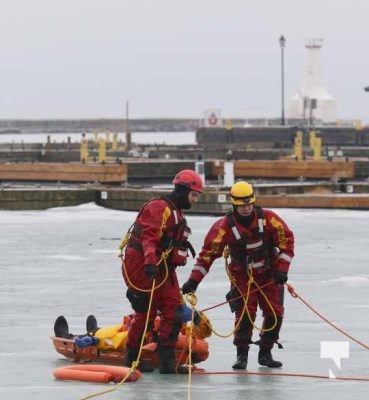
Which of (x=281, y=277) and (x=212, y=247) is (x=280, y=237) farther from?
(x=212, y=247)

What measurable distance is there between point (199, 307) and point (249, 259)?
399 cm

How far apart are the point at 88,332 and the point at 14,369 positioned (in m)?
0.73

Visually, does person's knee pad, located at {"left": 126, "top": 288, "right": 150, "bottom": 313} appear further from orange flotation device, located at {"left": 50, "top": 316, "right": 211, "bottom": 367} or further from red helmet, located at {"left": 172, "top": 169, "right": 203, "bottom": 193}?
red helmet, located at {"left": 172, "top": 169, "right": 203, "bottom": 193}

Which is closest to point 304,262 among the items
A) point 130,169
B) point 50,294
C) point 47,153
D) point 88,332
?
point 50,294

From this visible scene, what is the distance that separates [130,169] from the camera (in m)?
45.8

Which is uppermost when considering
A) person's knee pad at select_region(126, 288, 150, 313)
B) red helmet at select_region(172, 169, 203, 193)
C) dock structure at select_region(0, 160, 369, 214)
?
red helmet at select_region(172, 169, 203, 193)

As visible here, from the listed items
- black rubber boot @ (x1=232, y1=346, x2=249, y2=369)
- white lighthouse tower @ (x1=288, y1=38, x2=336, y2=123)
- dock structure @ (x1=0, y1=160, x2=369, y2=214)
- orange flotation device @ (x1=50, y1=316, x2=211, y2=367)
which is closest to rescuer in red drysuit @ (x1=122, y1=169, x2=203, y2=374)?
orange flotation device @ (x1=50, y1=316, x2=211, y2=367)

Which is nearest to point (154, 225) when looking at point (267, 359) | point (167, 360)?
point (167, 360)

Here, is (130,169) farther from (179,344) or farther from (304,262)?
(179,344)

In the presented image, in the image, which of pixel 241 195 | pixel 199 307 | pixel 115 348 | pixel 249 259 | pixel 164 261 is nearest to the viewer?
pixel 164 261

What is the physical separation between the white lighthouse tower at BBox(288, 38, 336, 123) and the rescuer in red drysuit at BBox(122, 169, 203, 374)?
10132cm

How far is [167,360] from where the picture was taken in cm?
1089

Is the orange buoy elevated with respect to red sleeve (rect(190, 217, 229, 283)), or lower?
lower

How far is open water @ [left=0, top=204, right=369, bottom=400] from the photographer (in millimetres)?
10352
